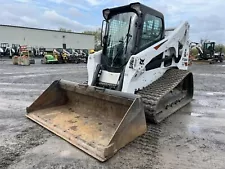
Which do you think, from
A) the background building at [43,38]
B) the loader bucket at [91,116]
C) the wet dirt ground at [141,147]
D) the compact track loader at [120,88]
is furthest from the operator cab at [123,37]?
the background building at [43,38]

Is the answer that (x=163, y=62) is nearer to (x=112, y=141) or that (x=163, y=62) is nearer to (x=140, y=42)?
(x=140, y=42)

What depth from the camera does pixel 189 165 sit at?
2734mm

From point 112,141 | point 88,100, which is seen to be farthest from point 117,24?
point 112,141

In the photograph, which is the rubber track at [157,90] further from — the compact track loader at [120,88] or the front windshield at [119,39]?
the front windshield at [119,39]

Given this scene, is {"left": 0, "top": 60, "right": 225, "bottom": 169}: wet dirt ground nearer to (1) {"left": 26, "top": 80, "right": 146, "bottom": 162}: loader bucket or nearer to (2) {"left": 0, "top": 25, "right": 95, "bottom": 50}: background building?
(1) {"left": 26, "top": 80, "right": 146, "bottom": 162}: loader bucket

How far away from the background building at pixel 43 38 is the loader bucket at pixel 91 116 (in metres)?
37.3

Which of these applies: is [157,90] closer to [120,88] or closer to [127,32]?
[120,88]

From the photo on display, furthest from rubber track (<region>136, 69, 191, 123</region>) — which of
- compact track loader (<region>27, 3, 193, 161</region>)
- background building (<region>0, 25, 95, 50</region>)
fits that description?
background building (<region>0, 25, 95, 50</region>)

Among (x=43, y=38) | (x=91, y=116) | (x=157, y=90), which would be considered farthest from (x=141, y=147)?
(x=43, y=38)

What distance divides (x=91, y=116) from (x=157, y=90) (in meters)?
1.40

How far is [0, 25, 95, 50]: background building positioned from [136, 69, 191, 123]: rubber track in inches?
1501

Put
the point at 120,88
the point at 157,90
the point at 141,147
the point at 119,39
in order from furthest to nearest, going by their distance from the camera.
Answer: the point at 119,39, the point at 157,90, the point at 120,88, the point at 141,147

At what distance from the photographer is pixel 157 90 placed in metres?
4.36

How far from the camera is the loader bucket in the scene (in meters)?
3.08
